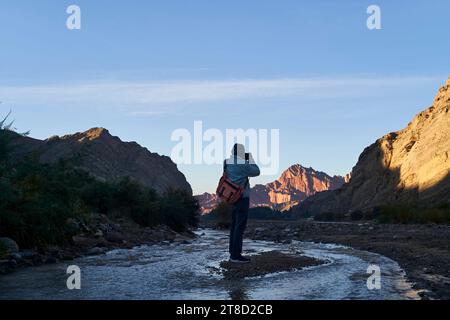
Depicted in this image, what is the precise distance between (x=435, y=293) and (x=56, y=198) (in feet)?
34.5

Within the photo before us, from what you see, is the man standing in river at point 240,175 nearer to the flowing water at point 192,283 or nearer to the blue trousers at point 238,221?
the blue trousers at point 238,221

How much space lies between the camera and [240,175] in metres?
9.42

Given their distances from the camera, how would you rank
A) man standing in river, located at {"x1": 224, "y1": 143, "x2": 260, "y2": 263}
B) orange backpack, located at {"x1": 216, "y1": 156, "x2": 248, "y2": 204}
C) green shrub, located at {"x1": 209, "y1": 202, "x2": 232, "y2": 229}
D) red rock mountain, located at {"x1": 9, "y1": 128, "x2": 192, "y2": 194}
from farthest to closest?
1. red rock mountain, located at {"x1": 9, "y1": 128, "x2": 192, "y2": 194}
2. green shrub, located at {"x1": 209, "y1": 202, "x2": 232, "y2": 229}
3. man standing in river, located at {"x1": 224, "y1": 143, "x2": 260, "y2": 263}
4. orange backpack, located at {"x1": 216, "y1": 156, "x2": 248, "y2": 204}

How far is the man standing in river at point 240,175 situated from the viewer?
9414 mm

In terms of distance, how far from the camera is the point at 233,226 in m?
9.68

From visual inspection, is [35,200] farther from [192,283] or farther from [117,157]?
[117,157]

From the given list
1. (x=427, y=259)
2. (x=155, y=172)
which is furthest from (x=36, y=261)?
(x=155, y=172)

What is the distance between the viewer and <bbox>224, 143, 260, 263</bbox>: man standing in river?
941cm

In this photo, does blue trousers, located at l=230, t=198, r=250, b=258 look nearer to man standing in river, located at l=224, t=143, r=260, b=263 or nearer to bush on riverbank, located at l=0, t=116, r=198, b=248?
man standing in river, located at l=224, t=143, r=260, b=263

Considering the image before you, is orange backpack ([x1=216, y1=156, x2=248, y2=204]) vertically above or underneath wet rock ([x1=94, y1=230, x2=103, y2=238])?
above

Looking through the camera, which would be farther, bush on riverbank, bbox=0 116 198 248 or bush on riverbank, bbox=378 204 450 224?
bush on riverbank, bbox=378 204 450 224

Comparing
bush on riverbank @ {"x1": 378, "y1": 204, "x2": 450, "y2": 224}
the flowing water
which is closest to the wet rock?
the flowing water

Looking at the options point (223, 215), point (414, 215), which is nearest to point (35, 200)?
point (414, 215)
